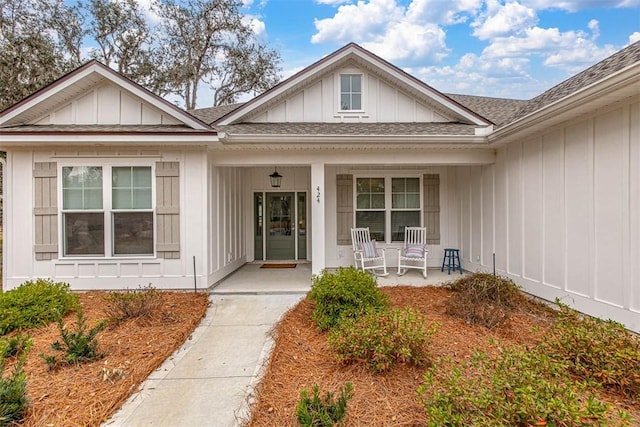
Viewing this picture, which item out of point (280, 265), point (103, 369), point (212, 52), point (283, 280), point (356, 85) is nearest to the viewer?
point (103, 369)

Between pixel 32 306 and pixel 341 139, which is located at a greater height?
pixel 341 139

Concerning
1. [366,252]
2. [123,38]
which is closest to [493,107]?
[366,252]

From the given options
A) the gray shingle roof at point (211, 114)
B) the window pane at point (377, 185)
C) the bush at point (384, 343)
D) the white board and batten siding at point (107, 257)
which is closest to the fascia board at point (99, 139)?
the white board and batten siding at point (107, 257)

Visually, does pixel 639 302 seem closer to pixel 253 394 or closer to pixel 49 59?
pixel 253 394

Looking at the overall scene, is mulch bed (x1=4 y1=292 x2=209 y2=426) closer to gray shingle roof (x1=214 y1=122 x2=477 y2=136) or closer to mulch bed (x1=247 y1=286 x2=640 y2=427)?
mulch bed (x1=247 y1=286 x2=640 y2=427)

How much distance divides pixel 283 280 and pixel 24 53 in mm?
14985

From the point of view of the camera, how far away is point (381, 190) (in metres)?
8.02

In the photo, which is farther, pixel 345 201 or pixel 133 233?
pixel 345 201

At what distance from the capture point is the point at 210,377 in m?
3.22

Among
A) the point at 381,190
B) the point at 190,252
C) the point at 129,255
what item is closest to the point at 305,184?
the point at 381,190

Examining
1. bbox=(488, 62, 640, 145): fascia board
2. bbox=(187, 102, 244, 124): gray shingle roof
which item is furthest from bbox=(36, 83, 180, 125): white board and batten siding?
bbox=(488, 62, 640, 145): fascia board

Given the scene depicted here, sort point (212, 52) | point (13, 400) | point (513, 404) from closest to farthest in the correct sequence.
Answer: point (513, 404)
point (13, 400)
point (212, 52)

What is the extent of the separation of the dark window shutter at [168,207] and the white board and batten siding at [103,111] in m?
0.92

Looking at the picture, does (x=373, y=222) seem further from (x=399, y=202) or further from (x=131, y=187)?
(x=131, y=187)
